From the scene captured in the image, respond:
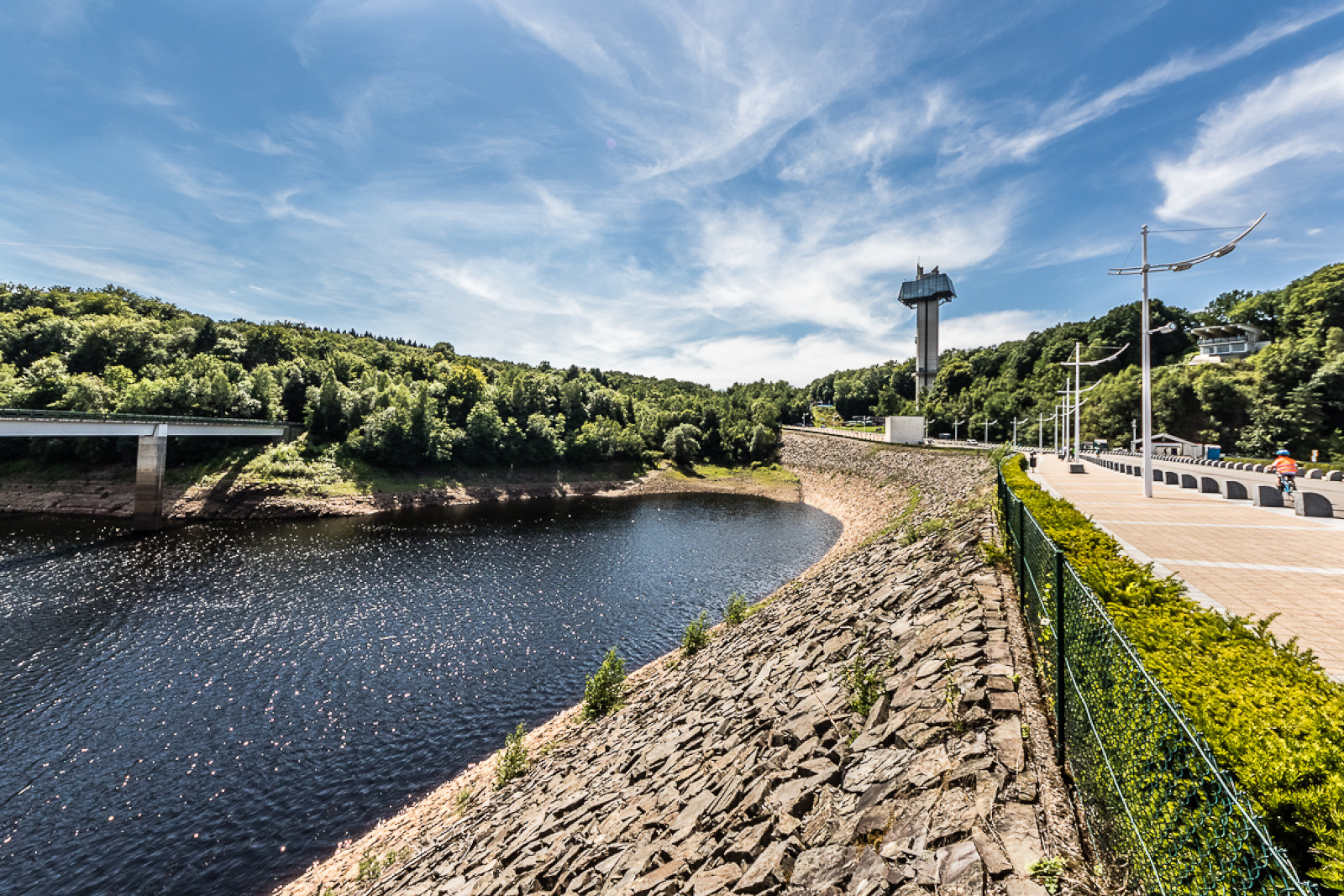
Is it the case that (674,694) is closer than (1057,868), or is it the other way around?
(1057,868)

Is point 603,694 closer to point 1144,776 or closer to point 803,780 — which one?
point 803,780

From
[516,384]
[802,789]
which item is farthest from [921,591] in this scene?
[516,384]

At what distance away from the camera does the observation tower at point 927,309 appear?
334ft

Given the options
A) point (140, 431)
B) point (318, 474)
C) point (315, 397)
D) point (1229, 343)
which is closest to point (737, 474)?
point (318, 474)

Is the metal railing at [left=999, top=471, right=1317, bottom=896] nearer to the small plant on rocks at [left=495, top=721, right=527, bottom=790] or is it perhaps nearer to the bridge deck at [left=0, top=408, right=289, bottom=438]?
the small plant on rocks at [left=495, top=721, right=527, bottom=790]

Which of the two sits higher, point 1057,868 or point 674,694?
point 1057,868

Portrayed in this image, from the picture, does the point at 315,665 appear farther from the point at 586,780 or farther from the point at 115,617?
the point at 586,780

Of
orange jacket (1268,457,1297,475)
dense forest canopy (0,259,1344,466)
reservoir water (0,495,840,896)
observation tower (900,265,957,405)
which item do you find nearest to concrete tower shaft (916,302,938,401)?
observation tower (900,265,957,405)

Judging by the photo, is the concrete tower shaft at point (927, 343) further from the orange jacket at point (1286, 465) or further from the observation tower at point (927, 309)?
the orange jacket at point (1286, 465)

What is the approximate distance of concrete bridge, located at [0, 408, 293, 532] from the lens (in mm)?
35741

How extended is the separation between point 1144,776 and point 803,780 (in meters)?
4.24

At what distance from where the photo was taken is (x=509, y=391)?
73.5 meters

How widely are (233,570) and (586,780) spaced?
31204 mm

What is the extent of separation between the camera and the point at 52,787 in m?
12.8
